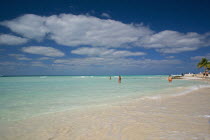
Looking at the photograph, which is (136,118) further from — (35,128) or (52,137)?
(35,128)

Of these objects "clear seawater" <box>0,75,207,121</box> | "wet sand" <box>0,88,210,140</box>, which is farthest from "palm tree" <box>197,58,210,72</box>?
"wet sand" <box>0,88,210,140</box>

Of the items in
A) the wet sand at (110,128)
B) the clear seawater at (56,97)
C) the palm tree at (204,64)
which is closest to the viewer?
the wet sand at (110,128)

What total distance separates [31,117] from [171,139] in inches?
213

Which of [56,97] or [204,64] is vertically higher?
[204,64]

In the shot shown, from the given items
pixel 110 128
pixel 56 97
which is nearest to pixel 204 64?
pixel 56 97

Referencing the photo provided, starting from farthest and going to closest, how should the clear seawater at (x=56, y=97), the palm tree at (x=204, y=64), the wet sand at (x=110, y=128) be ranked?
1. the palm tree at (x=204, y=64)
2. the clear seawater at (x=56, y=97)
3. the wet sand at (x=110, y=128)

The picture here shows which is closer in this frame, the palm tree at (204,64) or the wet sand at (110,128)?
the wet sand at (110,128)

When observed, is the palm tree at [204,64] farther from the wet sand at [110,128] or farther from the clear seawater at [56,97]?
the wet sand at [110,128]

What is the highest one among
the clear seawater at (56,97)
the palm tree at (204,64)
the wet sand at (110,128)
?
the palm tree at (204,64)

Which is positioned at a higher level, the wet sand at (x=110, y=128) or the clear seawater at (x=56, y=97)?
the wet sand at (x=110, y=128)

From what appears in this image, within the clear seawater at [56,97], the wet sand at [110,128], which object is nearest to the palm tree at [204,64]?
the clear seawater at [56,97]

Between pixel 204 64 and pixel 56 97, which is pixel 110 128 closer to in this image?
pixel 56 97

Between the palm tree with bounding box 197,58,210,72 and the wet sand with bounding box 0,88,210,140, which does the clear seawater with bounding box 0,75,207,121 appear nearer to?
the wet sand with bounding box 0,88,210,140

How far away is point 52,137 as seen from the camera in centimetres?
388
